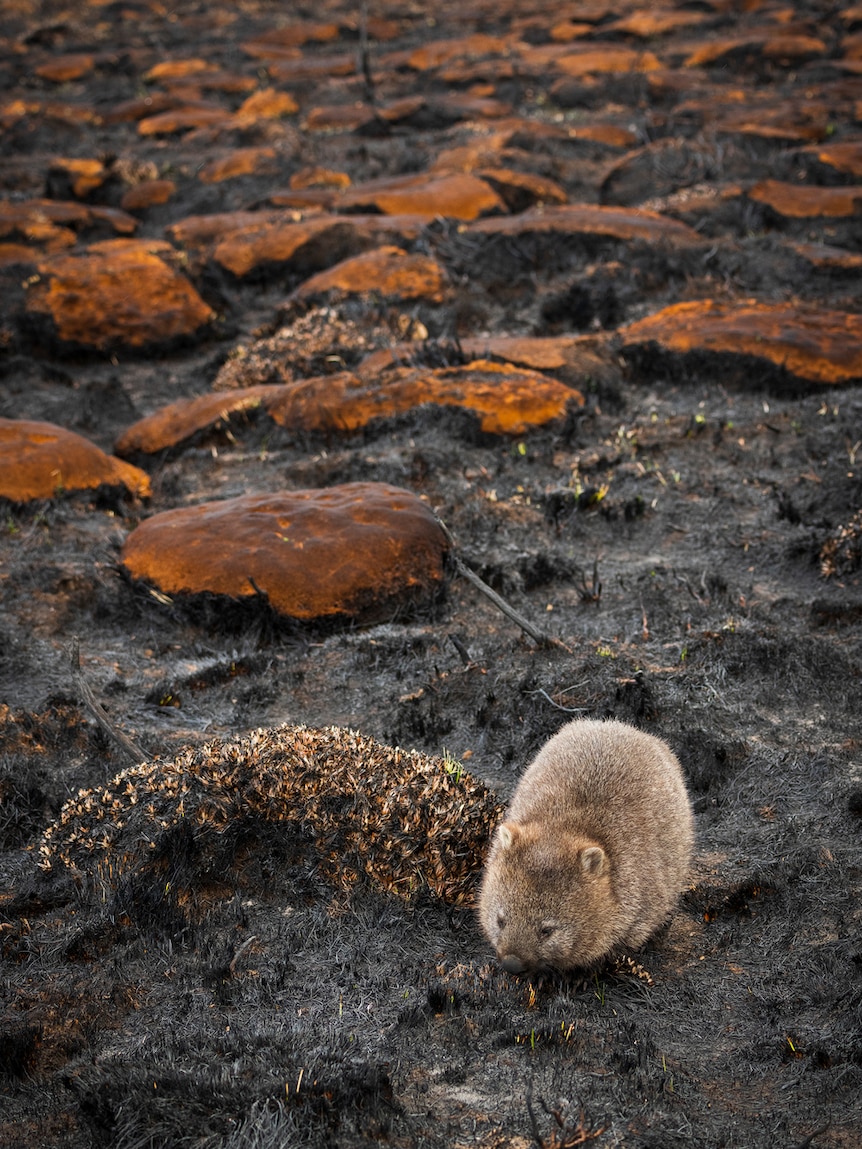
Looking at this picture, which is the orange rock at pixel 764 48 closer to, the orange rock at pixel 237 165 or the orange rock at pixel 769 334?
the orange rock at pixel 237 165

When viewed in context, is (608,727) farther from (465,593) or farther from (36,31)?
(36,31)

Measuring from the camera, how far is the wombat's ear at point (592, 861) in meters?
4.12

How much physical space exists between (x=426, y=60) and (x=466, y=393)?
26599 mm

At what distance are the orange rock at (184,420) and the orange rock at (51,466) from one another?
0.68 meters

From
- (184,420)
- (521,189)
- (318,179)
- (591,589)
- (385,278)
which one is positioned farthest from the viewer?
(318,179)

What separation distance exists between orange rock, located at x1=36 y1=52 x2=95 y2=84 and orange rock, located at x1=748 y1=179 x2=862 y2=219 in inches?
1122

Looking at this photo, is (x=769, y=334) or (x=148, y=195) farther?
(x=148, y=195)

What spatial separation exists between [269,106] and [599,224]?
17.5 metres

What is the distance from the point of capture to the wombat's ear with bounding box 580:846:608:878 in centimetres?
412

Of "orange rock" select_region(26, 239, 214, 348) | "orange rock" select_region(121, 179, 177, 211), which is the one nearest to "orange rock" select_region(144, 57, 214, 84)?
"orange rock" select_region(121, 179, 177, 211)

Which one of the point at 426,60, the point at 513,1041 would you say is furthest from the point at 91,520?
the point at 426,60

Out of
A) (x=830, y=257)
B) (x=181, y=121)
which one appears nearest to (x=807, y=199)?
(x=830, y=257)

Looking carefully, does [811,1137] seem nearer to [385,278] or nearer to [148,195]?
[385,278]

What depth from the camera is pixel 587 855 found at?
4113 millimetres
